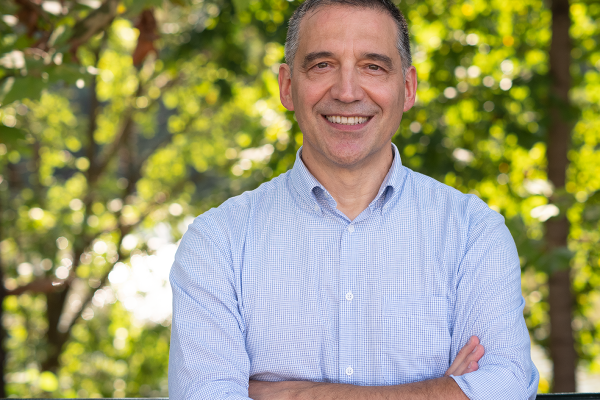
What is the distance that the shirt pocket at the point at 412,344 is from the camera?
1.62 m

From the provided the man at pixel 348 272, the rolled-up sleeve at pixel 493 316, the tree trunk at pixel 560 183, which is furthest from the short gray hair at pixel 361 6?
the tree trunk at pixel 560 183

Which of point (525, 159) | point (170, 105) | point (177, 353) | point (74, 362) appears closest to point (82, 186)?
point (170, 105)

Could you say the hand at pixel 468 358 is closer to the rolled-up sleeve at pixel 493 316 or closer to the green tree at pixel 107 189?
the rolled-up sleeve at pixel 493 316

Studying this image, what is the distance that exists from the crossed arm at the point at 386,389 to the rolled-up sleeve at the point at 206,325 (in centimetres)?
8

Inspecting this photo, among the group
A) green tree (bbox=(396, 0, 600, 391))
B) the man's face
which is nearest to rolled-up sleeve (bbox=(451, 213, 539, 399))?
the man's face

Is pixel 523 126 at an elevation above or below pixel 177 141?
below

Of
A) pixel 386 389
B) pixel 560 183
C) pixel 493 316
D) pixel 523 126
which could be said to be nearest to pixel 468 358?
pixel 493 316

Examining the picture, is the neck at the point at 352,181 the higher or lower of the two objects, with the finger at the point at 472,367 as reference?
higher

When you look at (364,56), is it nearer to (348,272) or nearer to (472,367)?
(348,272)

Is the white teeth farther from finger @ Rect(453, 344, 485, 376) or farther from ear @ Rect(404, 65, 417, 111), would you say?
finger @ Rect(453, 344, 485, 376)

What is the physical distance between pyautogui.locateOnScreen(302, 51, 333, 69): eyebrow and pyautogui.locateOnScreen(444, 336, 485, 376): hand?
2.81 ft

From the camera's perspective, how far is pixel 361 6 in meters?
1.72

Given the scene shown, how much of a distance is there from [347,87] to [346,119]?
9 centimetres

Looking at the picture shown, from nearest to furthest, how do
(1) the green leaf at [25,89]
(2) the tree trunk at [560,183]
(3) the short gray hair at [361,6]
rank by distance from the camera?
(3) the short gray hair at [361,6]
(1) the green leaf at [25,89]
(2) the tree trunk at [560,183]
